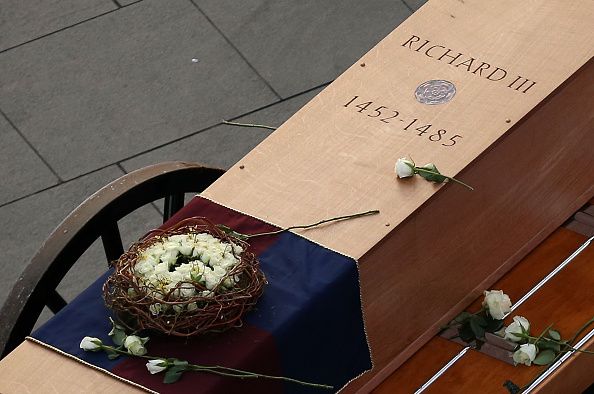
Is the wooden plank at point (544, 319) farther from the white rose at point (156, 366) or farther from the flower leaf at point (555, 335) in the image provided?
the white rose at point (156, 366)

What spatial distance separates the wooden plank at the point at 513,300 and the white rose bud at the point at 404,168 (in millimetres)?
655

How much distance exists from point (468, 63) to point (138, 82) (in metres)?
2.33

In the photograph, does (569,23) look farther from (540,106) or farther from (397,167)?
(397,167)

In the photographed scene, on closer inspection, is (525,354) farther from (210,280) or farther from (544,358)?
(210,280)

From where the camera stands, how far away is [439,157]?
16.6 feet

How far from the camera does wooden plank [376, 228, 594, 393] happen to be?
17.0 ft

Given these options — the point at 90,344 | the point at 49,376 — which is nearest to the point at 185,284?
the point at 90,344

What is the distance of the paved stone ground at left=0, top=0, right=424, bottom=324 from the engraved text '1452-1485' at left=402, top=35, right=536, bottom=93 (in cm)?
159

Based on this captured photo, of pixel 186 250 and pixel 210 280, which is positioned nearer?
pixel 210 280

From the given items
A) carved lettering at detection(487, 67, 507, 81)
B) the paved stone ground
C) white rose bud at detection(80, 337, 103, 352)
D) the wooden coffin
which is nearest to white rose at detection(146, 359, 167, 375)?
white rose bud at detection(80, 337, 103, 352)

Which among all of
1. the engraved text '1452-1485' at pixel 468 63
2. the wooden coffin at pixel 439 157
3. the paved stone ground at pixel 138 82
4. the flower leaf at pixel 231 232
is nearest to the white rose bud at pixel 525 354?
the wooden coffin at pixel 439 157

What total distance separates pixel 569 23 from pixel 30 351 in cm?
214

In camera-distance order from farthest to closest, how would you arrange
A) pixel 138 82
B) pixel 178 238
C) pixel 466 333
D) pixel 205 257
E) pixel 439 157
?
pixel 138 82
pixel 466 333
pixel 439 157
pixel 178 238
pixel 205 257

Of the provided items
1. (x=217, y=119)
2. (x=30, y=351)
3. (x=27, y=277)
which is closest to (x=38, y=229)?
(x=217, y=119)
